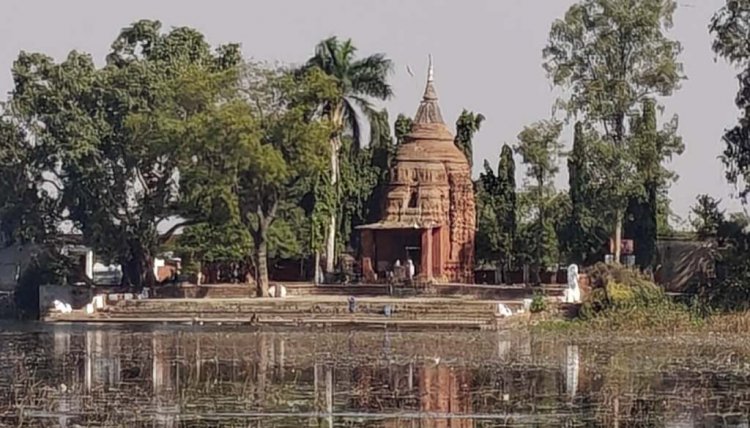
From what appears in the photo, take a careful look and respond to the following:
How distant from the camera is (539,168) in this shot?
6119 cm

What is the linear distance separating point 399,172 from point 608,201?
29.1 ft

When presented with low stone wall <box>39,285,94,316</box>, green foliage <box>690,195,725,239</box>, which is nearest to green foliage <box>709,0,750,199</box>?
green foliage <box>690,195,725,239</box>

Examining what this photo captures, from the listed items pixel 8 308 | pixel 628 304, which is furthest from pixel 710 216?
pixel 8 308

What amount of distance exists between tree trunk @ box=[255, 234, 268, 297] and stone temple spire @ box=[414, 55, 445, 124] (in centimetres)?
866

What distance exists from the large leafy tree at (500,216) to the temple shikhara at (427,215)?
748 mm

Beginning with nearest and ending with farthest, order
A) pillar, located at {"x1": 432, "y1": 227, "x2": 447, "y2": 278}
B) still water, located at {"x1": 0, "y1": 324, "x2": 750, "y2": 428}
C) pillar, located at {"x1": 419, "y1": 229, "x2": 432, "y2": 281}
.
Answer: still water, located at {"x1": 0, "y1": 324, "x2": 750, "y2": 428}
pillar, located at {"x1": 419, "y1": 229, "x2": 432, "y2": 281}
pillar, located at {"x1": 432, "y1": 227, "x2": 447, "y2": 278}

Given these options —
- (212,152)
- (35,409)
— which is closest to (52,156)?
(212,152)

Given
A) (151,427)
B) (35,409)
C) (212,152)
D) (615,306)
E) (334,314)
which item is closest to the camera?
(151,427)

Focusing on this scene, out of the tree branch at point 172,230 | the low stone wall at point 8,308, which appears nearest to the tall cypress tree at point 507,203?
the tree branch at point 172,230

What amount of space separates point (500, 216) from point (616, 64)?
368 inches

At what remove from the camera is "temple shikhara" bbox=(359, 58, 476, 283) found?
5962 cm

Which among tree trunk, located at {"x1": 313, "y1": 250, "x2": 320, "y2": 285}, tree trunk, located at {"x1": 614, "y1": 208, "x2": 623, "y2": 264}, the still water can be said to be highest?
tree trunk, located at {"x1": 614, "y1": 208, "x2": 623, "y2": 264}

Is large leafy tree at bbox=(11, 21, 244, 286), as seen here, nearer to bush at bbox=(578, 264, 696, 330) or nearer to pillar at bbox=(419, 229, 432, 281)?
pillar at bbox=(419, 229, 432, 281)

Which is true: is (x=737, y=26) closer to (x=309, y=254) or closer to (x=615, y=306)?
(x=615, y=306)
